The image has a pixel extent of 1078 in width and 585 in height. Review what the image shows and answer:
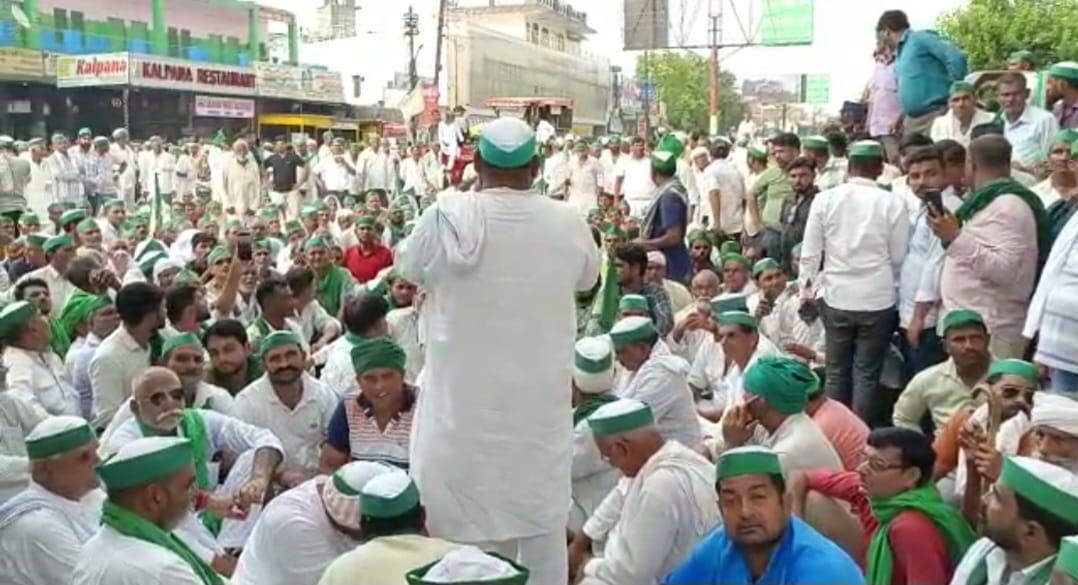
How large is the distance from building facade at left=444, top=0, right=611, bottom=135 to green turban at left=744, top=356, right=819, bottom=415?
28.8 metres

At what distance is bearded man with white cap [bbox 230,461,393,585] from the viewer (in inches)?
129

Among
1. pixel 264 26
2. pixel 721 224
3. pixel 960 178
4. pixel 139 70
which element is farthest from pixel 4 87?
pixel 960 178

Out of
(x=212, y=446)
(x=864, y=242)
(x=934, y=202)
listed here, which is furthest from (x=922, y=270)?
(x=212, y=446)

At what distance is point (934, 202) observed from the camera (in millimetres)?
4953

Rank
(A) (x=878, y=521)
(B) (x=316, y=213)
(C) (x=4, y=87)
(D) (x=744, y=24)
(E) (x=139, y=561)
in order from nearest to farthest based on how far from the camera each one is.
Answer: (E) (x=139, y=561) → (A) (x=878, y=521) → (B) (x=316, y=213) → (C) (x=4, y=87) → (D) (x=744, y=24)

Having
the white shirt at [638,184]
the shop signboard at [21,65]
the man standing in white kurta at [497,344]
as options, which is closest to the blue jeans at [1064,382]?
the man standing in white kurta at [497,344]

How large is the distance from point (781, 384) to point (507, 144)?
1.35 meters

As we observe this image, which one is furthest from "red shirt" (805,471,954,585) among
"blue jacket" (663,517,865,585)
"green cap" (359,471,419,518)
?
"green cap" (359,471,419,518)

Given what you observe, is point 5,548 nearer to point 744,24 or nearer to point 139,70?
point 139,70

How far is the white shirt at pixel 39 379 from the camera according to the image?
15.8ft

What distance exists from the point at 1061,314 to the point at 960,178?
1533 millimetres

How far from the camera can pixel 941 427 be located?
13.9 ft

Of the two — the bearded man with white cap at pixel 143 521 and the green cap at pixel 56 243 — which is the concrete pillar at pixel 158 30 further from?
the bearded man with white cap at pixel 143 521

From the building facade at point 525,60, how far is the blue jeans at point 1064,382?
2873cm
